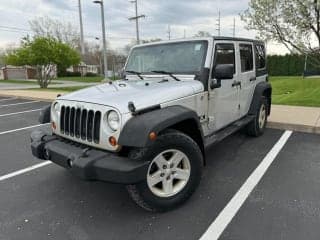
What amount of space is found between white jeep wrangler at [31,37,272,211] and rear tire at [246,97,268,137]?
3.73ft

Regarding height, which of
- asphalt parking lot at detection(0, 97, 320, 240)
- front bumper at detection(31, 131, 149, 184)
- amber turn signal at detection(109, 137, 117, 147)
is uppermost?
amber turn signal at detection(109, 137, 117, 147)

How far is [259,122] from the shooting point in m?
5.86

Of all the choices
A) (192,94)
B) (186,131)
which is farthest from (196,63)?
(186,131)

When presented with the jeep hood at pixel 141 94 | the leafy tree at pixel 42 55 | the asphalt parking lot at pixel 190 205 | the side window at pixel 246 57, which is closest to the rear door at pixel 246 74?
the side window at pixel 246 57

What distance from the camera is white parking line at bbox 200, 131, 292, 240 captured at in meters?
2.81

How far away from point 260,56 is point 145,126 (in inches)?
163

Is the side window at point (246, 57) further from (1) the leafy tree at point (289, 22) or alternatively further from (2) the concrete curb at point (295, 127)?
(1) the leafy tree at point (289, 22)

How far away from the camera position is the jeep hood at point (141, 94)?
3031 millimetres

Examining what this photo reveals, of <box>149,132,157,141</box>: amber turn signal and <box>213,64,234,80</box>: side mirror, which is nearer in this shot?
<box>149,132,157,141</box>: amber turn signal

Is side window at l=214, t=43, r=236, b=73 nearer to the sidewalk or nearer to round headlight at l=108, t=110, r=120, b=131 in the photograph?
round headlight at l=108, t=110, r=120, b=131

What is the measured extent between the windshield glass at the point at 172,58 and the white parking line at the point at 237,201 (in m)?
1.65

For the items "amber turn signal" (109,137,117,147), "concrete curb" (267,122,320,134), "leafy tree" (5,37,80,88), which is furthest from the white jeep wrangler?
"leafy tree" (5,37,80,88)

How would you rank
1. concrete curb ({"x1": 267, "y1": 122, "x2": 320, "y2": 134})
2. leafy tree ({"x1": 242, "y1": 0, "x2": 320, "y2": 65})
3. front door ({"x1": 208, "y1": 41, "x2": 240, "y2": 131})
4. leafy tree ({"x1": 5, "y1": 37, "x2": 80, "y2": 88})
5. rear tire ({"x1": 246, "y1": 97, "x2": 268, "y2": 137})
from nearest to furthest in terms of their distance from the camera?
front door ({"x1": 208, "y1": 41, "x2": 240, "y2": 131}) < rear tire ({"x1": 246, "y1": 97, "x2": 268, "y2": 137}) < concrete curb ({"x1": 267, "y1": 122, "x2": 320, "y2": 134}) < leafy tree ({"x1": 242, "y1": 0, "x2": 320, "y2": 65}) < leafy tree ({"x1": 5, "y1": 37, "x2": 80, "y2": 88})

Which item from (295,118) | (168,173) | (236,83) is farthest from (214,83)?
(295,118)
